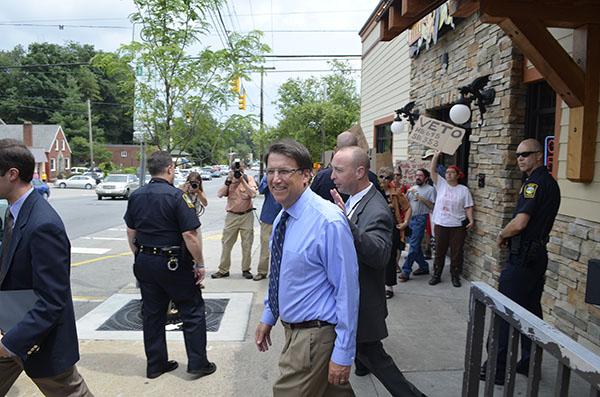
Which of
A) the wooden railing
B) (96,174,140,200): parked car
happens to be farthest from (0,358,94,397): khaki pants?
(96,174,140,200): parked car

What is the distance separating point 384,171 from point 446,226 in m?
1.25

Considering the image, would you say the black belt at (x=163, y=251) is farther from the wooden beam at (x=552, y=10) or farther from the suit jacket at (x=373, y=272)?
the wooden beam at (x=552, y=10)

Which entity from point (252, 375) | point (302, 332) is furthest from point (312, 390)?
point (252, 375)

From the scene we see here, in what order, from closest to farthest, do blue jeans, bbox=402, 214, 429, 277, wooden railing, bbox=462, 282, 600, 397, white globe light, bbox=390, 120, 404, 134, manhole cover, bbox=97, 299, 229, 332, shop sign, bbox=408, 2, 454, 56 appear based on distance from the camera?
wooden railing, bbox=462, 282, 600, 397
manhole cover, bbox=97, 299, 229, 332
blue jeans, bbox=402, 214, 429, 277
shop sign, bbox=408, 2, 454, 56
white globe light, bbox=390, 120, 404, 134

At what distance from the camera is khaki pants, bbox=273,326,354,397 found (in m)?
2.35

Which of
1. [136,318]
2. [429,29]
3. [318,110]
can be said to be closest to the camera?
[136,318]

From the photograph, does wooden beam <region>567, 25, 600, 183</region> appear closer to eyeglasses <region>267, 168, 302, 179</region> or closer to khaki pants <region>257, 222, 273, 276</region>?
eyeglasses <region>267, 168, 302, 179</region>

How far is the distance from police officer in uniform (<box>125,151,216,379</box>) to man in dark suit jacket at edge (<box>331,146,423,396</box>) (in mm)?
1500

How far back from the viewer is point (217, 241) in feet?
36.8

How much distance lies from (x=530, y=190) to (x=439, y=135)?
117 inches

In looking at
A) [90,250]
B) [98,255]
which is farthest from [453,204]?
[90,250]

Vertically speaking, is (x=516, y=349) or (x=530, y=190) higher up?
(x=530, y=190)

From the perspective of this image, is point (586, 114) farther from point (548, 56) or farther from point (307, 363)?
point (307, 363)

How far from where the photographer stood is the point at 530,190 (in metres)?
3.51
